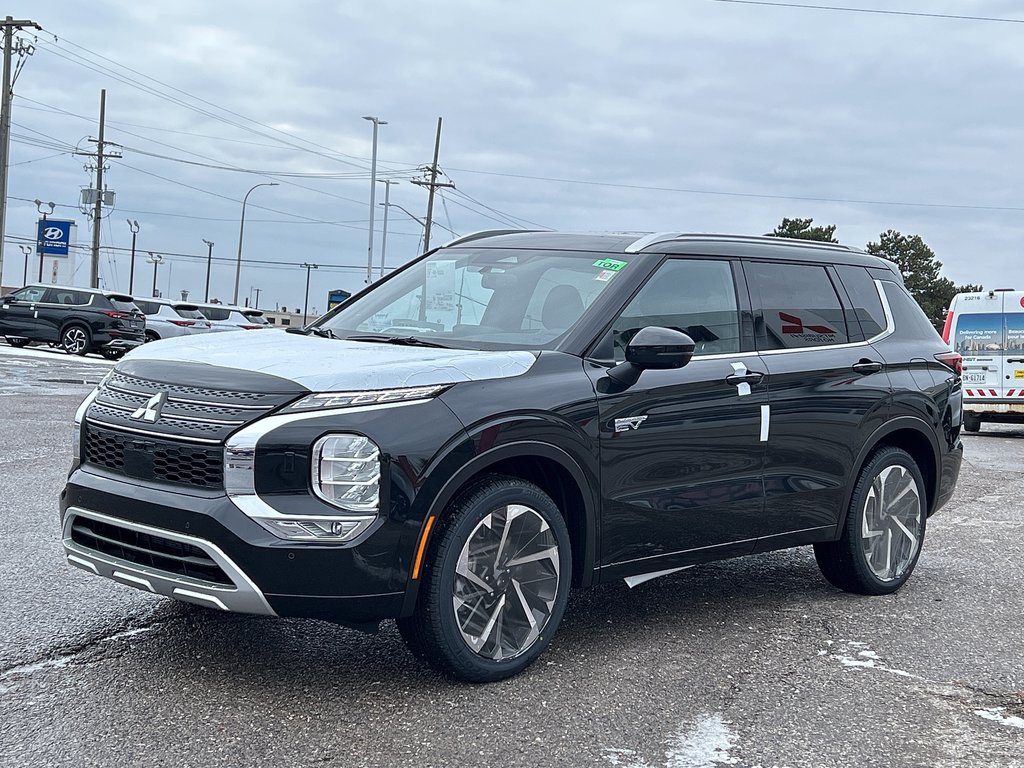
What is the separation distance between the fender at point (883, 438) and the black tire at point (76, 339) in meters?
26.4

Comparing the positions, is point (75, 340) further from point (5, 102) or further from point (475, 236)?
point (475, 236)

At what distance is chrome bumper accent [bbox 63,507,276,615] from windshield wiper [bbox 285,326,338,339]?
4.58 ft

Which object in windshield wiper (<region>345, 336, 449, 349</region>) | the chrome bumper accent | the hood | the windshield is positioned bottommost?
the chrome bumper accent

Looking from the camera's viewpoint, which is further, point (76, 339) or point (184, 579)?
point (76, 339)

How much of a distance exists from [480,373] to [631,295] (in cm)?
102

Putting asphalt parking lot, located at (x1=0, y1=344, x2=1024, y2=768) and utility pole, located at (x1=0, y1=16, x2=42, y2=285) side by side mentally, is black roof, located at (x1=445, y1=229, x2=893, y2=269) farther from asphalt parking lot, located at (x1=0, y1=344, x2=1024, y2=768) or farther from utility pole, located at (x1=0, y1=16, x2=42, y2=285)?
utility pole, located at (x1=0, y1=16, x2=42, y2=285)

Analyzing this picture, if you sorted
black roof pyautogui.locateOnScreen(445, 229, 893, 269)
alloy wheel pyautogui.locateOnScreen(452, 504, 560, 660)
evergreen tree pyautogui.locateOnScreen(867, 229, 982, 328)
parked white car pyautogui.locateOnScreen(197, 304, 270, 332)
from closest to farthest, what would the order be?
alloy wheel pyautogui.locateOnScreen(452, 504, 560, 660), black roof pyautogui.locateOnScreen(445, 229, 893, 269), parked white car pyautogui.locateOnScreen(197, 304, 270, 332), evergreen tree pyautogui.locateOnScreen(867, 229, 982, 328)

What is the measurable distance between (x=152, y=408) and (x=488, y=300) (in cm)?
168

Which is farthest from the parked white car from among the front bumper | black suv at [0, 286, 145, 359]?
the front bumper

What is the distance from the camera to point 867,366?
6.09 meters

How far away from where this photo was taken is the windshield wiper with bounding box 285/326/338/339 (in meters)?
5.29

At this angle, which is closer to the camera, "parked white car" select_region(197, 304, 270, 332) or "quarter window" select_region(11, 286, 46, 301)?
"quarter window" select_region(11, 286, 46, 301)

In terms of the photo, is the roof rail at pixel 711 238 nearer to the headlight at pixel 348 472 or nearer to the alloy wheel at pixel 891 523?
the alloy wheel at pixel 891 523

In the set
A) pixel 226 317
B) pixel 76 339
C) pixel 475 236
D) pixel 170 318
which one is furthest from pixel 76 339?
pixel 475 236
